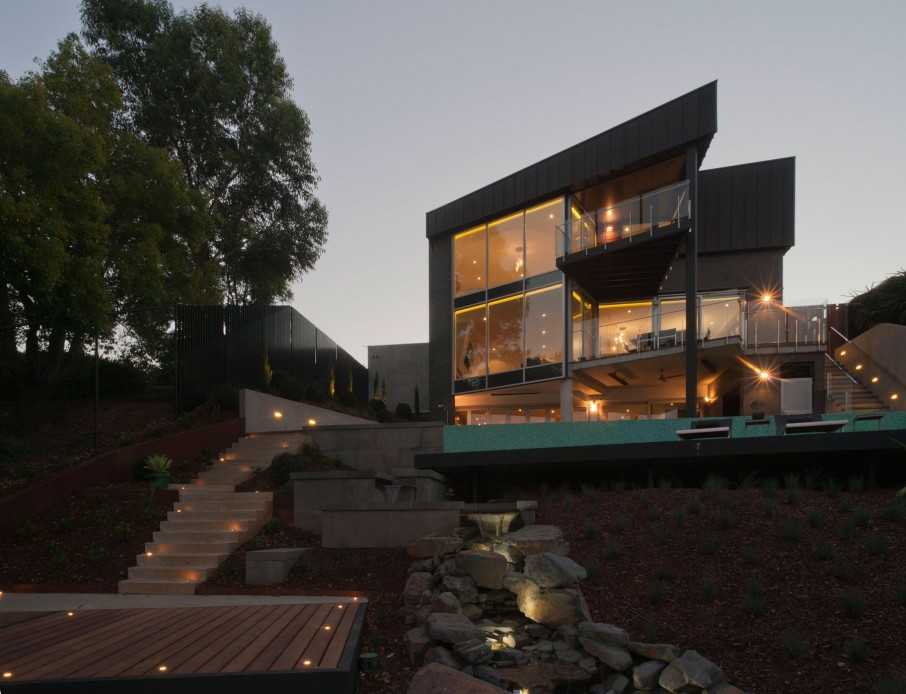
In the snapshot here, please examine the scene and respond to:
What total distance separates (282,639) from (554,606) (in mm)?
2460

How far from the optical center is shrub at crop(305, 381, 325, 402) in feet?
62.4

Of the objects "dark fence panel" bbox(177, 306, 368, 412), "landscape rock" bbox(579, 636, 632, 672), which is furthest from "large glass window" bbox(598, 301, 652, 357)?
"landscape rock" bbox(579, 636, 632, 672)

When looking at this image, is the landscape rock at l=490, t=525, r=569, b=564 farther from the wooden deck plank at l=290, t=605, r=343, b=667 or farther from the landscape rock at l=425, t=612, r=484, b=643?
the wooden deck plank at l=290, t=605, r=343, b=667

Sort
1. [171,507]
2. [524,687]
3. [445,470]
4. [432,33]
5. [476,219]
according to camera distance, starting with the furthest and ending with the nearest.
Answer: [432,33] < [476,219] < [445,470] < [171,507] < [524,687]

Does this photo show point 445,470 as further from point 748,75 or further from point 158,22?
point 748,75

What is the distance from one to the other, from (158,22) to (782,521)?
26.5m

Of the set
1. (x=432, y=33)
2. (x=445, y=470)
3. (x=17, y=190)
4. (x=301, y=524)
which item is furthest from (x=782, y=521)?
(x=432, y=33)

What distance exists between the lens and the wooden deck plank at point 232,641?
154 inches

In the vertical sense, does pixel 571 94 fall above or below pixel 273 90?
above

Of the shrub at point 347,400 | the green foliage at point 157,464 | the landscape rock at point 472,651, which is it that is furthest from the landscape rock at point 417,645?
the shrub at point 347,400

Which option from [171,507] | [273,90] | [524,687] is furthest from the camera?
[273,90]

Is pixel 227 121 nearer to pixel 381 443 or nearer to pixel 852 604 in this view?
pixel 381 443

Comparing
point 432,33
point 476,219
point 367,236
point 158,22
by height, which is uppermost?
point 367,236

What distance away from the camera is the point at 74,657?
4199 millimetres
